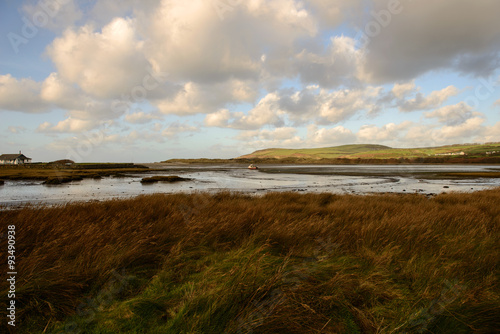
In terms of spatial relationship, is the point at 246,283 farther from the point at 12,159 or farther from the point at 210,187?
the point at 12,159

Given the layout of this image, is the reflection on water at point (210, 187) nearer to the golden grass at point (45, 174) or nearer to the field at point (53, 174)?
the field at point (53, 174)

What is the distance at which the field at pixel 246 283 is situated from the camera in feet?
9.29

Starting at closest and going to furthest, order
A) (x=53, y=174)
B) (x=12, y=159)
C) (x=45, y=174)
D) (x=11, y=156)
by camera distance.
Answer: (x=53, y=174)
(x=45, y=174)
(x=12, y=159)
(x=11, y=156)

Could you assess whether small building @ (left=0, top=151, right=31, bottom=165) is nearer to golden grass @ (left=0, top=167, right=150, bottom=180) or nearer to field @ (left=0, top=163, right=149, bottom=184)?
field @ (left=0, top=163, right=149, bottom=184)

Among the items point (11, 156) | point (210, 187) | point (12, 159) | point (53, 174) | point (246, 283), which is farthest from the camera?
point (11, 156)

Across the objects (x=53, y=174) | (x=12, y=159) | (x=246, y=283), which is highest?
(x=12, y=159)

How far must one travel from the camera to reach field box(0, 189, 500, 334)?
2.83m

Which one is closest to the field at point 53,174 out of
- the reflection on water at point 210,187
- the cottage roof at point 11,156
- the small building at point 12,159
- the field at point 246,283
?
the reflection on water at point 210,187

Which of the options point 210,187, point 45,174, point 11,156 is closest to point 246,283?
point 210,187

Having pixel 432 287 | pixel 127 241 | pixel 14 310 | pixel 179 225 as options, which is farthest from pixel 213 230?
pixel 432 287

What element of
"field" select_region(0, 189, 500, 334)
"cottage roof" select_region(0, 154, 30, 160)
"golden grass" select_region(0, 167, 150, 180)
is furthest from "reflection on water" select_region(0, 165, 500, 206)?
"cottage roof" select_region(0, 154, 30, 160)

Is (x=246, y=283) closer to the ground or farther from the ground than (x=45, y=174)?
closer to the ground

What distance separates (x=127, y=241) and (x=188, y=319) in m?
2.74

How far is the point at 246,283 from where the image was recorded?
10.7ft
